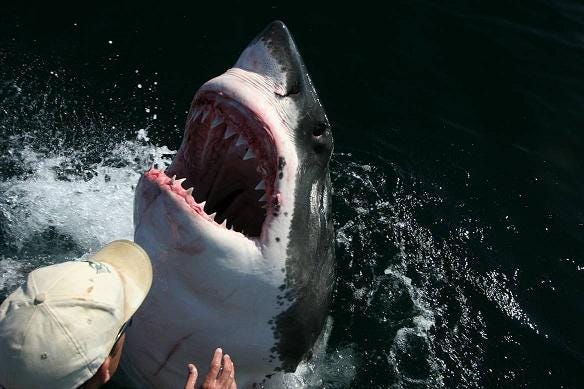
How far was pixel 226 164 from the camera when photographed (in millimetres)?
3867

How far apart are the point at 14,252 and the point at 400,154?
3.33m

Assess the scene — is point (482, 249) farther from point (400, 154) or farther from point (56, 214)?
point (56, 214)

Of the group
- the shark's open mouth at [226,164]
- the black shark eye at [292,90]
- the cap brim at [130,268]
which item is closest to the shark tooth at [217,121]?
the shark's open mouth at [226,164]

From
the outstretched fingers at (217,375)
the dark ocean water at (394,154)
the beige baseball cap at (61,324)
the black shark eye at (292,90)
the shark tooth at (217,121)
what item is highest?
the black shark eye at (292,90)

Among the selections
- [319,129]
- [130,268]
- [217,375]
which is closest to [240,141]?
[319,129]

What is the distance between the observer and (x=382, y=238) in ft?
19.4

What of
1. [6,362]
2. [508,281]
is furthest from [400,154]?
[6,362]

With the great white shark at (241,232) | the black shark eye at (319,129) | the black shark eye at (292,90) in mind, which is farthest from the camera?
the black shark eye at (319,129)

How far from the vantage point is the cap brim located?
2881 millimetres

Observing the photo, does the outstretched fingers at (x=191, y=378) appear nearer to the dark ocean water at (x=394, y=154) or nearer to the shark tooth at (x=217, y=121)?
the shark tooth at (x=217, y=121)

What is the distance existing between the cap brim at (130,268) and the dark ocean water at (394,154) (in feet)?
5.00

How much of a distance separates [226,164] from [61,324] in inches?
58.3

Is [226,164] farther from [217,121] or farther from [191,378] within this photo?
[191,378]

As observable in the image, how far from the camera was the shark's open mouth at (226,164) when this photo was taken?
11.3 feet
